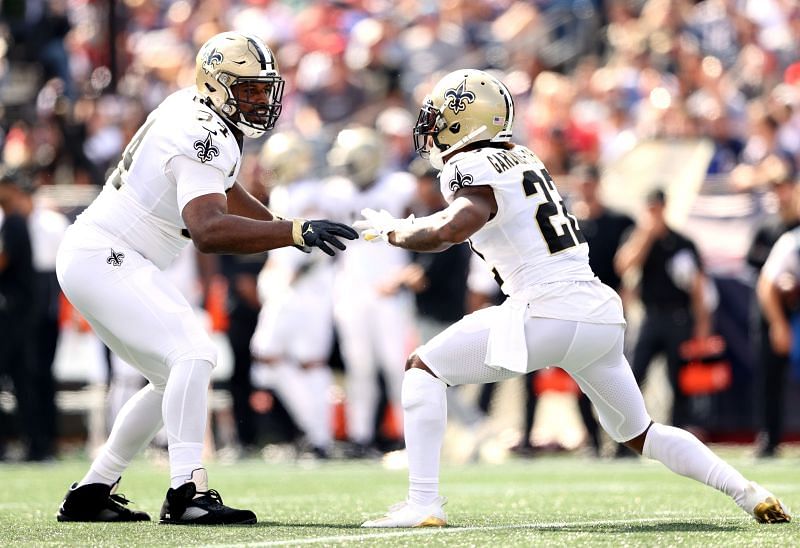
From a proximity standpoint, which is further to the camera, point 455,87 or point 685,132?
point 685,132

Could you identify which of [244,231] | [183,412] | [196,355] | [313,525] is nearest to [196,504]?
[183,412]

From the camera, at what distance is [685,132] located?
41.3 ft

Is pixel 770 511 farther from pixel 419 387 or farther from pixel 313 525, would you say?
pixel 313 525

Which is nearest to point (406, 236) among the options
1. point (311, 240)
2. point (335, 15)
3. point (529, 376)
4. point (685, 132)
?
point (311, 240)

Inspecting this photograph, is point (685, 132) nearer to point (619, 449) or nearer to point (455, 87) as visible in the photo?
point (619, 449)

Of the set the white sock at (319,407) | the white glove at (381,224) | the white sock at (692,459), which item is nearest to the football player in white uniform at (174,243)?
the white glove at (381,224)

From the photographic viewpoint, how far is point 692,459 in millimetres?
5816

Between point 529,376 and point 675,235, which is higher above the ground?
point 675,235

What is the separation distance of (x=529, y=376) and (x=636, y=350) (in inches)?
30.8

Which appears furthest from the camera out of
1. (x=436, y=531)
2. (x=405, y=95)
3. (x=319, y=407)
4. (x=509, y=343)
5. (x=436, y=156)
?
(x=405, y=95)

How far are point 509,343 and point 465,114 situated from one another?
3.06ft

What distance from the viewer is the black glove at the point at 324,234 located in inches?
225

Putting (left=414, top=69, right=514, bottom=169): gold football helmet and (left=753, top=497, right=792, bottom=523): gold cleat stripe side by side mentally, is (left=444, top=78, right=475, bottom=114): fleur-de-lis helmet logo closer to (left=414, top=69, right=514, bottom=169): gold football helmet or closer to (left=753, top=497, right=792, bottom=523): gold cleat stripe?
(left=414, top=69, right=514, bottom=169): gold football helmet

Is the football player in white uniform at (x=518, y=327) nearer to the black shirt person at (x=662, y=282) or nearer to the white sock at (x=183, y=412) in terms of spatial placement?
the white sock at (x=183, y=412)
